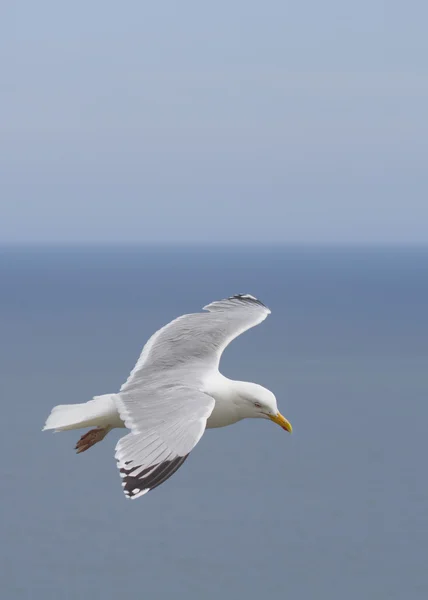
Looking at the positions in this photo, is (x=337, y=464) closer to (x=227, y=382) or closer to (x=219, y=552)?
(x=219, y=552)

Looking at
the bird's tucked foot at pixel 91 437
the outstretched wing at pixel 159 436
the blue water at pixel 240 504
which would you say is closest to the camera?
the outstretched wing at pixel 159 436

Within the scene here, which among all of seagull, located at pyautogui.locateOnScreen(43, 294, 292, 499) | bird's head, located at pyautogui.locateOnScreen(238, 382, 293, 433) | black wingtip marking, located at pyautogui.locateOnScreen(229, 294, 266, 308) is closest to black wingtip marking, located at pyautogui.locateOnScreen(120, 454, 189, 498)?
seagull, located at pyautogui.locateOnScreen(43, 294, 292, 499)

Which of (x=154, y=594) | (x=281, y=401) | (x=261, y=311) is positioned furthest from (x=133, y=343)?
(x=261, y=311)

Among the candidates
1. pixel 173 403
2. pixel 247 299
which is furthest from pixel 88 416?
pixel 247 299

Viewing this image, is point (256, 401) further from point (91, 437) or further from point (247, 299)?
point (247, 299)

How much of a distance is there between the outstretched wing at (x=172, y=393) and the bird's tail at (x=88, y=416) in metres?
0.37

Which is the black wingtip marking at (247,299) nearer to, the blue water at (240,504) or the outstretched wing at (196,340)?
the outstretched wing at (196,340)

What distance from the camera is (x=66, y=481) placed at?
111812mm

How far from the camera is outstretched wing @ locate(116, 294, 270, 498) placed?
1116 centimetres

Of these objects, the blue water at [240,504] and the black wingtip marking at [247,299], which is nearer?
the black wingtip marking at [247,299]

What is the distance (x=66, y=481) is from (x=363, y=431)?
106 ft

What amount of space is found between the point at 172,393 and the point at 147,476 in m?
2.77

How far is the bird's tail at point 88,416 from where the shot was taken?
14273 mm

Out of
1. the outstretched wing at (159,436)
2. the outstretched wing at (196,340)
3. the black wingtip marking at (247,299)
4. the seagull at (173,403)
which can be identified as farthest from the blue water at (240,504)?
the outstretched wing at (159,436)
